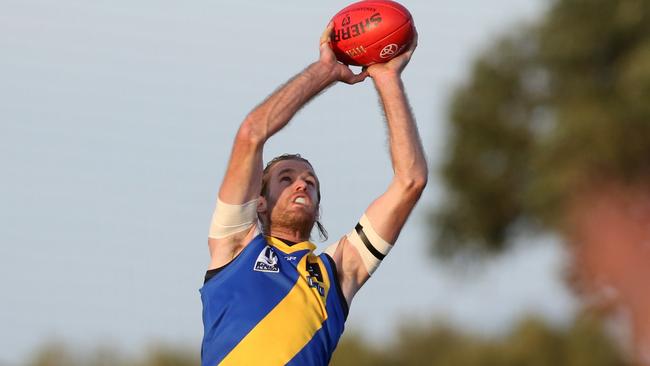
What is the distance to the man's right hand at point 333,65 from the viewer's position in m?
8.05

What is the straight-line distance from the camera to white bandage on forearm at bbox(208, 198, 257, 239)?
7.54 metres

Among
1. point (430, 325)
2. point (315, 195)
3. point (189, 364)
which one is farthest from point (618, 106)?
point (315, 195)

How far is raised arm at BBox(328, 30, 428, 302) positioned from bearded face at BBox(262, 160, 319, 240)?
0.29m

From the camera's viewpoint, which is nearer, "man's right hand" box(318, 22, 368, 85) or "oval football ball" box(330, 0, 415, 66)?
"man's right hand" box(318, 22, 368, 85)

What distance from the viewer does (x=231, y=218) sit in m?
7.57

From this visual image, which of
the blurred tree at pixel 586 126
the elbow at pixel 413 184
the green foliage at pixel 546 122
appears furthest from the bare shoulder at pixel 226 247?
the green foliage at pixel 546 122

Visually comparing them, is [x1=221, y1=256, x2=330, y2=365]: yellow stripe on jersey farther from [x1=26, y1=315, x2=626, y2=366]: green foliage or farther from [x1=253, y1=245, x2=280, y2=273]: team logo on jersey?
[x1=26, y1=315, x2=626, y2=366]: green foliage

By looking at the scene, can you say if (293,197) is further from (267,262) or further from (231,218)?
(231,218)

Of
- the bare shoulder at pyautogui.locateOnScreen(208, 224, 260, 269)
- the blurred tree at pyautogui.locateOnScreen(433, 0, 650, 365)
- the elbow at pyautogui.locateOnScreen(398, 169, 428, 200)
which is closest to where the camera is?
the bare shoulder at pyautogui.locateOnScreen(208, 224, 260, 269)

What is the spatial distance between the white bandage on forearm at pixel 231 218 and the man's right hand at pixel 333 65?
39.1 inches

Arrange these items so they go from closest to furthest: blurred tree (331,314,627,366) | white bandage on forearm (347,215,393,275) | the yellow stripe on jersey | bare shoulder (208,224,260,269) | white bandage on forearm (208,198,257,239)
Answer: the yellow stripe on jersey → white bandage on forearm (208,198,257,239) → bare shoulder (208,224,260,269) → white bandage on forearm (347,215,393,275) → blurred tree (331,314,627,366)

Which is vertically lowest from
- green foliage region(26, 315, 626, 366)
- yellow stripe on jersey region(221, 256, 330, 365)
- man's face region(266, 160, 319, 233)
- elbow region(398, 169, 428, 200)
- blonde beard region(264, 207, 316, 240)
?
green foliage region(26, 315, 626, 366)

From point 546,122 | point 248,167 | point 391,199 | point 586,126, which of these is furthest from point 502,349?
point 248,167

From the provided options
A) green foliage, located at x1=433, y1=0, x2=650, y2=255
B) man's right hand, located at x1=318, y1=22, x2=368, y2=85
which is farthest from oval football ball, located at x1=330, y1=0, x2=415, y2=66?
green foliage, located at x1=433, y1=0, x2=650, y2=255
